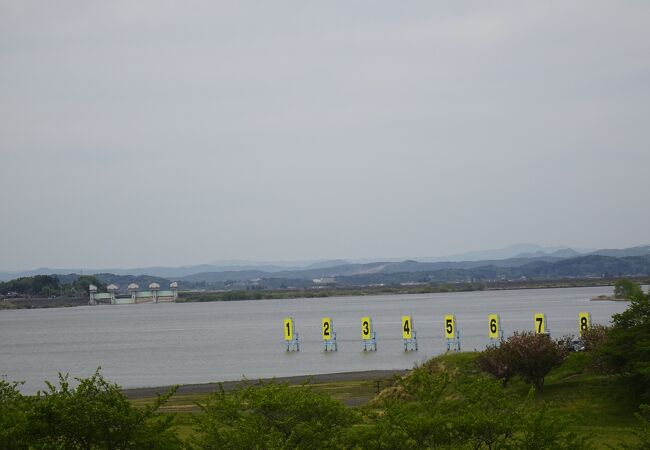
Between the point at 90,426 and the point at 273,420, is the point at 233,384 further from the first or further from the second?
the point at 90,426

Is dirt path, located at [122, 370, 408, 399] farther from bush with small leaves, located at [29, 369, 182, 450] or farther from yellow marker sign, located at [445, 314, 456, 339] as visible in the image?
bush with small leaves, located at [29, 369, 182, 450]

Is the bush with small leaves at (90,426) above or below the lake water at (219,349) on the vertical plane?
above

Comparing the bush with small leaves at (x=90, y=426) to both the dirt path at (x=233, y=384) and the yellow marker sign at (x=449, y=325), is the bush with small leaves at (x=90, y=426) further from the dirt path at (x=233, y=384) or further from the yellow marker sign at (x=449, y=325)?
the yellow marker sign at (x=449, y=325)

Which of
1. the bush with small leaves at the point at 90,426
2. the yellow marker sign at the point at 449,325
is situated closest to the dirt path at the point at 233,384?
the yellow marker sign at the point at 449,325

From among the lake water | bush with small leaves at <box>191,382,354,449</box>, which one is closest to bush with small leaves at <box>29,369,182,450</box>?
bush with small leaves at <box>191,382,354,449</box>

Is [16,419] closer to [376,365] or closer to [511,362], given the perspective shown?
[511,362]

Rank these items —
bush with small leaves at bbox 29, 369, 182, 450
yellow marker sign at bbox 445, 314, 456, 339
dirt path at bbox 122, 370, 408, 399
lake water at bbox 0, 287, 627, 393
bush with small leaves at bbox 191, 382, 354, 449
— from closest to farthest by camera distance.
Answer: bush with small leaves at bbox 191, 382, 354, 449
bush with small leaves at bbox 29, 369, 182, 450
dirt path at bbox 122, 370, 408, 399
lake water at bbox 0, 287, 627, 393
yellow marker sign at bbox 445, 314, 456, 339

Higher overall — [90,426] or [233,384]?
[90,426]

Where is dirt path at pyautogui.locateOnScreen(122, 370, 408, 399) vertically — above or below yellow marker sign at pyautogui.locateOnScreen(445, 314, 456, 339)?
below

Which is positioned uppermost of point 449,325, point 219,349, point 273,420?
point 273,420

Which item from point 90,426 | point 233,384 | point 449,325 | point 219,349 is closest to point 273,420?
point 90,426

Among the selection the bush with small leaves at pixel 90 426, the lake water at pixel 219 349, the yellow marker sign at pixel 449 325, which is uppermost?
the bush with small leaves at pixel 90 426

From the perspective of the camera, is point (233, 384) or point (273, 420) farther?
point (233, 384)

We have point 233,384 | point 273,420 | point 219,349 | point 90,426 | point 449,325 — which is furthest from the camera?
point 219,349
